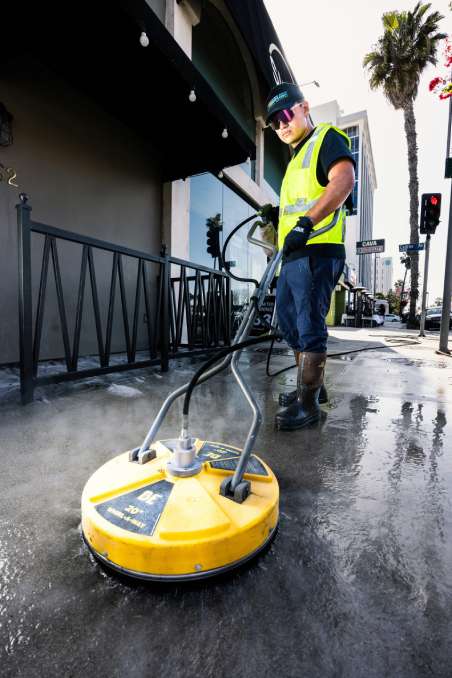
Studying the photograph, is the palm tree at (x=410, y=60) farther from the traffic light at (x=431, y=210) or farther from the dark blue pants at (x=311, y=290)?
the dark blue pants at (x=311, y=290)

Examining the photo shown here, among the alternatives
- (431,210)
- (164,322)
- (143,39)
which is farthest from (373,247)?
(143,39)

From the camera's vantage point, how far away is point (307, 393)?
201 cm

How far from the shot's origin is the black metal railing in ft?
7.21

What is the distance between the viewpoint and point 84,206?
4.12 m

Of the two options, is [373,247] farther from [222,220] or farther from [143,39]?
[143,39]

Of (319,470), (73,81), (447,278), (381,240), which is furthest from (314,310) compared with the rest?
(381,240)

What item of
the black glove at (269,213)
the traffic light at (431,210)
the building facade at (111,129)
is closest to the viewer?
the black glove at (269,213)

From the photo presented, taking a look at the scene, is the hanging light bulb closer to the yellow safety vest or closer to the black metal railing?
the black metal railing

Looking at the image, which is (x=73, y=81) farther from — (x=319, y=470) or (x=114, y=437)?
(x=319, y=470)

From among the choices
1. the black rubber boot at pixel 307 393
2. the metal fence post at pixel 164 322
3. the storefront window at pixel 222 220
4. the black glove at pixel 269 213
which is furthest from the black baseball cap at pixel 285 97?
the storefront window at pixel 222 220

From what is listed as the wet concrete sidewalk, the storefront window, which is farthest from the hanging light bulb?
the storefront window

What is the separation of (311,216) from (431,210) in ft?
24.4

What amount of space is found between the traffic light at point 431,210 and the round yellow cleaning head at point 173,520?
8.30 meters

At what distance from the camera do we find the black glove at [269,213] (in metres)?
2.04
